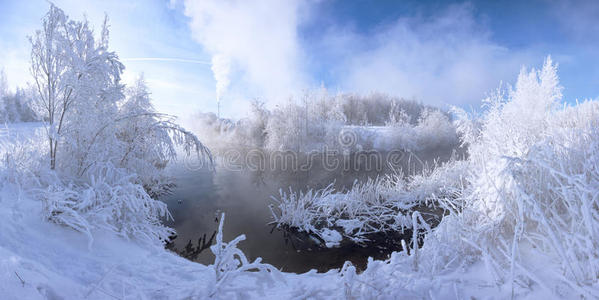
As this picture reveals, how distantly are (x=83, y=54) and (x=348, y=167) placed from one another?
43.5 feet

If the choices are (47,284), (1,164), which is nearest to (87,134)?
(1,164)

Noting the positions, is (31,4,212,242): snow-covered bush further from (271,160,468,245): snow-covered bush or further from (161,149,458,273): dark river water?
(271,160,468,245): snow-covered bush

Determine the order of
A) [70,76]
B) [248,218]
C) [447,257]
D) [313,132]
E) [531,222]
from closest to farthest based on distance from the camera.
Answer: [447,257] < [531,222] < [70,76] < [248,218] < [313,132]

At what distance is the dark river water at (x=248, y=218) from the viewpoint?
5.16 m

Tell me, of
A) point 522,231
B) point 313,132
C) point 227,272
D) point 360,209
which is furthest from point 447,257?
point 313,132

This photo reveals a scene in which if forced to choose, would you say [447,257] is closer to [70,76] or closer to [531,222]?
[531,222]

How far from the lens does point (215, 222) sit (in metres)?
6.82

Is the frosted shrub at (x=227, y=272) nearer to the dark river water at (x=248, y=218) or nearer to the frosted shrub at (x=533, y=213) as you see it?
the frosted shrub at (x=533, y=213)

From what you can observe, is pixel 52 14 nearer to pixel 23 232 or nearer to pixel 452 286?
pixel 23 232

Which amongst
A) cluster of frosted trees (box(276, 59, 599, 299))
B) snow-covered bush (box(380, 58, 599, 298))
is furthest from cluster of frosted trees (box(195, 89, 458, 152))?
snow-covered bush (box(380, 58, 599, 298))

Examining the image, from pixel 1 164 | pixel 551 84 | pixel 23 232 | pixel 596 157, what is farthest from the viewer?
pixel 551 84

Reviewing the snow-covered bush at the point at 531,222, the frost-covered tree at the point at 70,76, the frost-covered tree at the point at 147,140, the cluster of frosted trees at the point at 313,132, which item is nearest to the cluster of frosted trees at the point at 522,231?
the snow-covered bush at the point at 531,222

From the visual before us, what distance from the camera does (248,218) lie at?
23.5ft

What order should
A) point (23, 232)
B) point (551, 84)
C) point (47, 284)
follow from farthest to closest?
1. point (551, 84)
2. point (23, 232)
3. point (47, 284)
